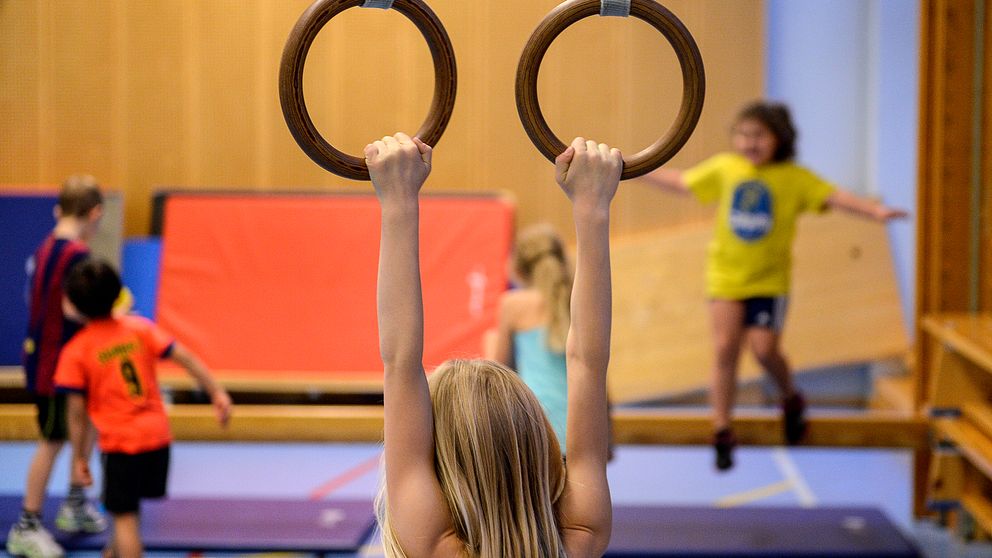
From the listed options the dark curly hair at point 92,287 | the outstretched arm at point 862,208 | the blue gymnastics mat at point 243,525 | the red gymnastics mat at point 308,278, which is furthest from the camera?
the red gymnastics mat at point 308,278

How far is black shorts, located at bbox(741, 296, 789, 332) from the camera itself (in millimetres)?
4602

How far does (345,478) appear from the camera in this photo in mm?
5902

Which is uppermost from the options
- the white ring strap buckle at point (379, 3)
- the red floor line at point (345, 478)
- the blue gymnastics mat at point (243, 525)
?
the white ring strap buckle at point (379, 3)

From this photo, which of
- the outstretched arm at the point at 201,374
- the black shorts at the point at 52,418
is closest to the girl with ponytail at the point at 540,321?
the outstretched arm at the point at 201,374

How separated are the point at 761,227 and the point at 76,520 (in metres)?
3.06

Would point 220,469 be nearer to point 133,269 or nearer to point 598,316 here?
point 133,269

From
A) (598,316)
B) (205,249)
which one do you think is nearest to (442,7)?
(598,316)

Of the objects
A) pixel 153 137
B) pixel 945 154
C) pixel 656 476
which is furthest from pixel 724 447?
pixel 153 137

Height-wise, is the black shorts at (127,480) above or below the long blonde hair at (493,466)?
below

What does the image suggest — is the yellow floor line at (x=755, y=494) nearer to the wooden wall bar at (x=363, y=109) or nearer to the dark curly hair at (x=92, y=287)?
the wooden wall bar at (x=363, y=109)

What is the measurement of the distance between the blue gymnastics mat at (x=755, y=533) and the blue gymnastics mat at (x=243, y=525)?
1.07 metres

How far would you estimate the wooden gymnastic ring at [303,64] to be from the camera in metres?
1.66

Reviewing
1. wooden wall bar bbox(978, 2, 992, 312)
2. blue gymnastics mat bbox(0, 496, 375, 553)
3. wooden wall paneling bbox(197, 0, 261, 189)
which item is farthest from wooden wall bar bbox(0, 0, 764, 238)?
blue gymnastics mat bbox(0, 496, 375, 553)

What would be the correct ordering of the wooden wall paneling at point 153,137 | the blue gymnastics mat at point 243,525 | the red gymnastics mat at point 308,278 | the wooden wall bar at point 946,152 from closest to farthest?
the blue gymnastics mat at point 243,525 < the wooden wall bar at point 946,152 < the red gymnastics mat at point 308,278 < the wooden wall paneling at point 153,137
